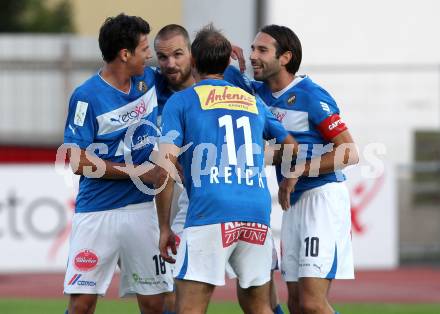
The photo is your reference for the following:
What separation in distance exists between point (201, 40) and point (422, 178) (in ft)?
36.3

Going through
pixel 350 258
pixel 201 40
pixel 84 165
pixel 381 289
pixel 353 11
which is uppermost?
pixel 353 11

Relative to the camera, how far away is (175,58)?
313 inches

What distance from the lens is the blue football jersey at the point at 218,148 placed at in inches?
270

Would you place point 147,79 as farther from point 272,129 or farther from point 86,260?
point 86,260

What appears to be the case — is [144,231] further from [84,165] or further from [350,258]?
[350,258]

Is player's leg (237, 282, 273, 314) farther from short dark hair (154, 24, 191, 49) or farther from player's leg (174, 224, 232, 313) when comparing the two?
short dark hair (154, 24, 191, 49)

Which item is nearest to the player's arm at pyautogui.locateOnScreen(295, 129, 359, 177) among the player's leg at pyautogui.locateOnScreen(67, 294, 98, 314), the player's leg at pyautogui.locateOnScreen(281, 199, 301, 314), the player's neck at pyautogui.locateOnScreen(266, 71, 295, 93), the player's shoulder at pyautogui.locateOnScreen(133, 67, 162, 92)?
the player's leg at pyautogui.locateOnScreen(281, 199, 301, 314)

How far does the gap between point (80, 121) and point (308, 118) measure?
1.59 metres

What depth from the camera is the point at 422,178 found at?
57.1 ft

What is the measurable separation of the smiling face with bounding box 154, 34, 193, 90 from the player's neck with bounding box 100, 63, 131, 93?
0.30 metres

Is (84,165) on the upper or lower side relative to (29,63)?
lower

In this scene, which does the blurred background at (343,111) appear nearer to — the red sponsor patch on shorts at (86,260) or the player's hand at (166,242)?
the red sponsor patch on shorts at (86,260)

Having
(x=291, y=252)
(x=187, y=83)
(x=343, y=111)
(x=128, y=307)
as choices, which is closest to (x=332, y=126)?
Result: (x=291, y=252)

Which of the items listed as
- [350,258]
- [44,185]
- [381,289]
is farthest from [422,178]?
[350,258]
